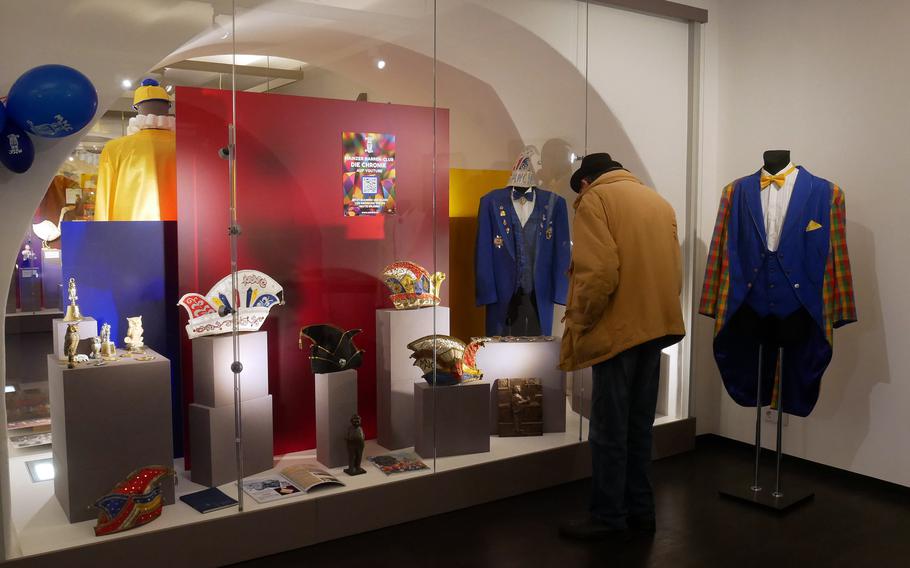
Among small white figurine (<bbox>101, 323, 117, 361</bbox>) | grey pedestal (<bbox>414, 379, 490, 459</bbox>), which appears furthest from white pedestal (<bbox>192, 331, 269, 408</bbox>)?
grey pedestal (<bbox>414, 379, 490, 459</bbox>)

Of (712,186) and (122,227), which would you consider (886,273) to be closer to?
(712,186)

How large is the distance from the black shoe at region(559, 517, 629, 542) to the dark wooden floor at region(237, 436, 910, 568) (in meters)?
0.05

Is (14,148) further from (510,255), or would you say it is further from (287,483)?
(510,255)

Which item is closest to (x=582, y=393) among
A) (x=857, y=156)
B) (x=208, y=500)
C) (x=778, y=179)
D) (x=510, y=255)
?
(x=510, y=255)

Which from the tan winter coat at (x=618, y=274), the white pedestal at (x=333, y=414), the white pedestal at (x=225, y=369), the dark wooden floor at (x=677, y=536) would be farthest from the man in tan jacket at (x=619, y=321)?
the white pedestal at (x=225, y=369)

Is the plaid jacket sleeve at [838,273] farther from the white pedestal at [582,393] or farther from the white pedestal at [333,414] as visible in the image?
the white pedestal at [333,414]

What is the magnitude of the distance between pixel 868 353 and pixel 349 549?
2.92 meters

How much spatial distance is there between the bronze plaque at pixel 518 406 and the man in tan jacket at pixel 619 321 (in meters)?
0.81

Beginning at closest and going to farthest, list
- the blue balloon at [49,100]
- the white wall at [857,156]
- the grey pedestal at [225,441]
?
the blue balloon at [49,100] < the grey pedestal at [225,441] < the white wall at [857,156]

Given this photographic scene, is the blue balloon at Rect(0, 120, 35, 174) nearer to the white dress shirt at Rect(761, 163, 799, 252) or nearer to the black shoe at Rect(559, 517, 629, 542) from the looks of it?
the black shoe at Rect(559, 517, 629, 542)

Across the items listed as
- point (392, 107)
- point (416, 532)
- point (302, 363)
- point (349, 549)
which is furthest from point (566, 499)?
point (392, 107)

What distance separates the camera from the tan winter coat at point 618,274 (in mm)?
3199

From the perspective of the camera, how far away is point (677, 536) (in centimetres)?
347

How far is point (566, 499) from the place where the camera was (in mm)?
3914
